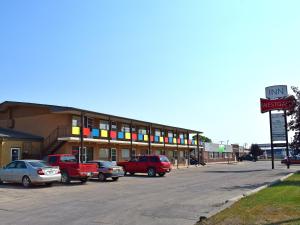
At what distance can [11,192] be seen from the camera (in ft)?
60.7

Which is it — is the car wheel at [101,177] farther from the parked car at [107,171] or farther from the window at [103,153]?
the window at [103,153]

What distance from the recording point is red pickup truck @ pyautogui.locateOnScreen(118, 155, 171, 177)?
33.2m

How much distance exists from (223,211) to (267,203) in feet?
5.98

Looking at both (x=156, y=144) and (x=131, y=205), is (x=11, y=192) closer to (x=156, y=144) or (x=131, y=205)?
(x=131, y=205)

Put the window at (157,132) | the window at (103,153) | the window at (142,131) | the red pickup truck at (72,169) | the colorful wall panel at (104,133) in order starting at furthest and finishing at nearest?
1. the window at (157,132)
2. the window at (142,131)
3. the window at (103,153)
4. the colorful wall panel at (104,133)
5. the red pickup truck at (72,169)

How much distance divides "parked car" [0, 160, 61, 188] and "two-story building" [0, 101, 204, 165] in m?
8.22

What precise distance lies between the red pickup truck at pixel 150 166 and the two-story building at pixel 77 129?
490cm

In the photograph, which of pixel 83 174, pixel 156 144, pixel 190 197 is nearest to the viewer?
pixel 190 197

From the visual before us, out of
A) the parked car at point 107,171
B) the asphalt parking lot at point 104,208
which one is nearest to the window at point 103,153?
the parked car at point 107,171

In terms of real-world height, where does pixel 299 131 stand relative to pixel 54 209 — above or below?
above

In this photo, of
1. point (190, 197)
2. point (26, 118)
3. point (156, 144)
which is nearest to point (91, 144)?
point (26, 118)

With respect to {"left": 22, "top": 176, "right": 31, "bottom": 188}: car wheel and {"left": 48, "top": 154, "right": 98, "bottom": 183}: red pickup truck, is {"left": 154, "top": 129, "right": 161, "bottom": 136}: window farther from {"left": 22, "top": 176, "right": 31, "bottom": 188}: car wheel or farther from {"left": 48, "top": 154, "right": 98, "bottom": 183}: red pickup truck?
{"left": 22, "top": 176, "right": 31, "bottom": 188}: car wheel

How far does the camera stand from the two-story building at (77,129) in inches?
1361

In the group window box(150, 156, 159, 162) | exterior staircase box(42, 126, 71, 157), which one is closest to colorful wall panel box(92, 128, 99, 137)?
exterior staircase box(42, 126, 71, 157)
